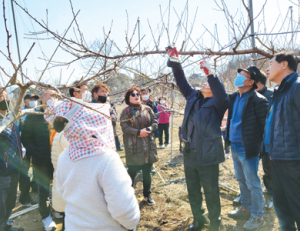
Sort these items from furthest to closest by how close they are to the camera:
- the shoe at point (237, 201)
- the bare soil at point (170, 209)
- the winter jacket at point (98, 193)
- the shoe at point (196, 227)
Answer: the shoe at point (237, 201), the bare soil at point (170, 209), the shoe at point (196, 227), the winter jacket at point (98, 193)

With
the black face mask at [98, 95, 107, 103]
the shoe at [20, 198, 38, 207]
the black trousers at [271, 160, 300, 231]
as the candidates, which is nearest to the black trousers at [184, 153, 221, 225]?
the black trousers at [271, 160, 300, 231]

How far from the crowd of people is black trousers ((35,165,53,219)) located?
13 mm

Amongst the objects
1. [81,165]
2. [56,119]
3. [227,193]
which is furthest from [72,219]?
[227,193]

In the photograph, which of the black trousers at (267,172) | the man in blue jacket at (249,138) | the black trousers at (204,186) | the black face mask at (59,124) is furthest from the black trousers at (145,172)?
the black face mask at (59,124)

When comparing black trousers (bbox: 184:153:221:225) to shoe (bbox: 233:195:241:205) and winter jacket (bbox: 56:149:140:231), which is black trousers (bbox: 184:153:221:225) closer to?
shoe (bbox: 233:195:241:205)

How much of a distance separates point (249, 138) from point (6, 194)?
3.13 metres

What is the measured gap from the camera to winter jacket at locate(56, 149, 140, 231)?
4.16 ft

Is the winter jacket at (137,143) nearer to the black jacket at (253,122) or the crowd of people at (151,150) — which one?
the crowd of people at (151,150)

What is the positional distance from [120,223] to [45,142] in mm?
2173

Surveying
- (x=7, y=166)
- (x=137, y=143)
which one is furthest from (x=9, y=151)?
(x=137, y=143)

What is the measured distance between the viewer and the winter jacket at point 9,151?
2588mm

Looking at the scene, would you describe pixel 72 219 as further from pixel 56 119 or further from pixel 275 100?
pixel 275 100

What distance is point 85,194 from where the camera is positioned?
129cm

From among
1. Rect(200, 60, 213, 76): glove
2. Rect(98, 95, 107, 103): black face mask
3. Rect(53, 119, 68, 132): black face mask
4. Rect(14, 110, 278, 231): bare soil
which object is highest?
Rect(200, 60, 213, 76): glove
